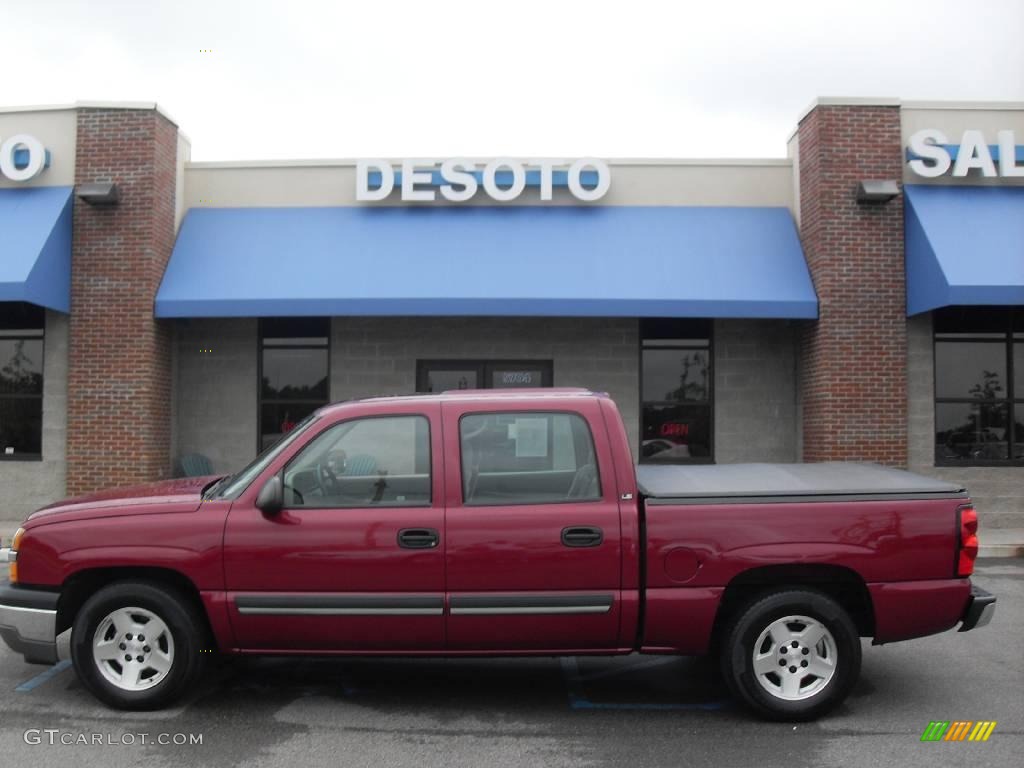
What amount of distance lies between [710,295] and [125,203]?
7883 mm

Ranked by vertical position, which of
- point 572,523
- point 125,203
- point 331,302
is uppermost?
point 125,203

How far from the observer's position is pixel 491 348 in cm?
1292

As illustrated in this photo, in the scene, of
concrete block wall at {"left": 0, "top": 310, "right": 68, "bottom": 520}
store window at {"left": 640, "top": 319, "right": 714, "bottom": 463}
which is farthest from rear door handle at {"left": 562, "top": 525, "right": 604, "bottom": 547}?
concrete block wall at {"left": 0, "top": 310, "right": 68, "bottom": 520}

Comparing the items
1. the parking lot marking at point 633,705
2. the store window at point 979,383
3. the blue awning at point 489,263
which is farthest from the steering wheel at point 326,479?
the store window at point 979,383

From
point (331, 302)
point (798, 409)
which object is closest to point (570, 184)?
point (331, 302)

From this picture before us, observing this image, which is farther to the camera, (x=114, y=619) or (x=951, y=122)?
(x=951, y=122)

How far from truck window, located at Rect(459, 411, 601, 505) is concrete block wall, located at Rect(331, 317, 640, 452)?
7715 millimetres

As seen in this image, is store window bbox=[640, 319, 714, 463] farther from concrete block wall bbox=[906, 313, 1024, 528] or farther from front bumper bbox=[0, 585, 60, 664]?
front bumper bbox=[0, 585, 60, 664]

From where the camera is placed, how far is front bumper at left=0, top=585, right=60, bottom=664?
201 inches

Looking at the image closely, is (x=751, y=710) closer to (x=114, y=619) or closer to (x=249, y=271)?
(x=114, y=619)

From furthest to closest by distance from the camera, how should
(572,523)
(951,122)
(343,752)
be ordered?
1. (951,122)
2. (572,523)
3. (343,752)

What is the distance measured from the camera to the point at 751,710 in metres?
5.09

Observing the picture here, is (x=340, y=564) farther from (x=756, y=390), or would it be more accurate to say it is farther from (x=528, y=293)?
(x=756, y=390)

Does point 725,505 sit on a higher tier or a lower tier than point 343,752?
higher
